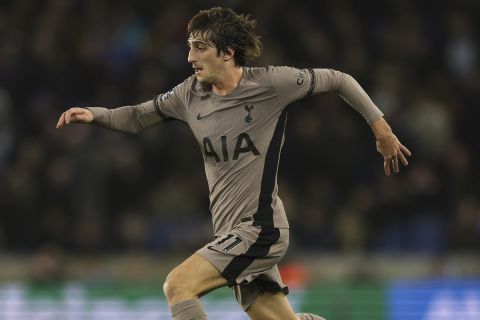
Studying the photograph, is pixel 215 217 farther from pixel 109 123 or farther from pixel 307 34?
pixel 307 34

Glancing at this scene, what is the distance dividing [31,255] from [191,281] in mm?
6406

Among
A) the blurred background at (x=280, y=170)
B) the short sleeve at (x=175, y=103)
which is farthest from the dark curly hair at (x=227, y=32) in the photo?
the blurred background at (x=280, y=170)

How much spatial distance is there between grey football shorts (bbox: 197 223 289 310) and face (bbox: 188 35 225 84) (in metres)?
0.82

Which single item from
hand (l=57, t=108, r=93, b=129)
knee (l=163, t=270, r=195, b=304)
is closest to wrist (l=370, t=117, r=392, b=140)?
knee (l=163, t=270, r=195, b=304)

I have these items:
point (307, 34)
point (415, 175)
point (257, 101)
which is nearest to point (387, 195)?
point (415, 175)

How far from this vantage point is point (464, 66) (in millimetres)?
13164

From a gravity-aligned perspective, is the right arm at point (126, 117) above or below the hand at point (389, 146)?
above

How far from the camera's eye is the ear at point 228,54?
20.3 ft

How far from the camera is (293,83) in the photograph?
6195 millimetres

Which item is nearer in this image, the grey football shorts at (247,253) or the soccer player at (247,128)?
the grey football shorts at (247,253)

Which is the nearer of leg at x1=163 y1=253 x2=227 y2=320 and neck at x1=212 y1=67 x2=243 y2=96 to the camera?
leg at x1=163 y1=253 x2=227 y2=320

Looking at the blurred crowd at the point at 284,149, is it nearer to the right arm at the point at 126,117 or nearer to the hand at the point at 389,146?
the right arm at the point at 126,117

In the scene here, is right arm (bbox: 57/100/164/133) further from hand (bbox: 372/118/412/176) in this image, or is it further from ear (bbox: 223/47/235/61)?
hand (bbox: 372/118/412/176)

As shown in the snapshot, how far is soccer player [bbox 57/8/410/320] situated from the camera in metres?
6.12
